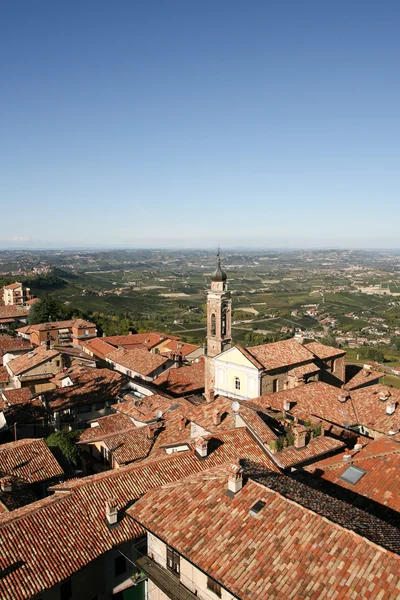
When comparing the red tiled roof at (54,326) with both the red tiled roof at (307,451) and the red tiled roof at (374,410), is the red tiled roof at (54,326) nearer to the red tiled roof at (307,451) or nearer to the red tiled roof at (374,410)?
the red tiled roof at (374,410)

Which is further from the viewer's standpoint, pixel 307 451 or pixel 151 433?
pixel 151 433

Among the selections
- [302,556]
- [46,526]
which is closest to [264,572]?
[302,556]

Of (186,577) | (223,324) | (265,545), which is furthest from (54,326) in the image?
(265,545)

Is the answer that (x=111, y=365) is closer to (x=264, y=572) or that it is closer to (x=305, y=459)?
(x=305, y=459)

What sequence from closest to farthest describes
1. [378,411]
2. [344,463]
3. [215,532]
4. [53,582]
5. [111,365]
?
[215,532] → [53,582] → [344,463] → [378,411] → [111,365]

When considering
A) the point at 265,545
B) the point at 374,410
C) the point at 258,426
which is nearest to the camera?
the point at 265,545

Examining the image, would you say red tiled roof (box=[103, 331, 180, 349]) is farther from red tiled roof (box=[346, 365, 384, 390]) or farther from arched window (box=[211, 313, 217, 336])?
red tiled roof (box=[346, 365, 384, 390])

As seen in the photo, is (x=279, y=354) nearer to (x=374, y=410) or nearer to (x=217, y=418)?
(x=374, y=410)
